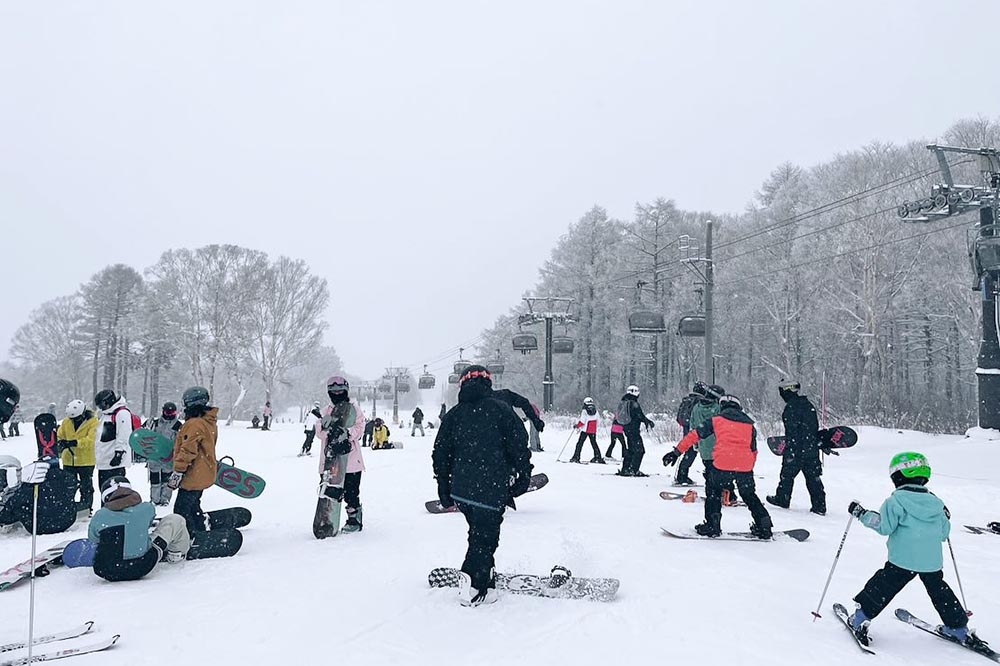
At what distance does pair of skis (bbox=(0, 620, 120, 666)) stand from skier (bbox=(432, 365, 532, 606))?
8.17 feet

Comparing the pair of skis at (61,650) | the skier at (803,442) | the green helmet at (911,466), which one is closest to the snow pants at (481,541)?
the pair of skis at (61,650)

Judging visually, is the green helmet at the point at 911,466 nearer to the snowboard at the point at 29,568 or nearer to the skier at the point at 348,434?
the skier at the point at 348,434

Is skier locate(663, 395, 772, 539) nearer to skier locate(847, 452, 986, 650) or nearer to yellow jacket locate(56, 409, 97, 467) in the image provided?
skier locate(847, 452, 986, 650)

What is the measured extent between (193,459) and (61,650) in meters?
2.95

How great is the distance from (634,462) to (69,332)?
55666 millimetres

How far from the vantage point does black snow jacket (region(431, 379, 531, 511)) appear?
4879mm

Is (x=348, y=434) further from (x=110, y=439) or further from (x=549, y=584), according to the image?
(x=110, y=439)

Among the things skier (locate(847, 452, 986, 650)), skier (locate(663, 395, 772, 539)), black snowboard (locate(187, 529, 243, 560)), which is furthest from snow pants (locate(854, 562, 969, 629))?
black snowboard (locate(187, 529, 243, 560))

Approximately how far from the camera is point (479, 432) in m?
4.99

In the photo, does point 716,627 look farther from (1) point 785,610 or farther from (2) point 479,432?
(2) point 479,432

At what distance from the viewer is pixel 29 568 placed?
584cm

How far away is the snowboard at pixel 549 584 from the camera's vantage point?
16.6 feet

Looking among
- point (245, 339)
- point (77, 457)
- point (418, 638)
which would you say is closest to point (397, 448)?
point (77, 457)

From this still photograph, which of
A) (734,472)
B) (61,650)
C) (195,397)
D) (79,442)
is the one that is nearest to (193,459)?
(195,397)
